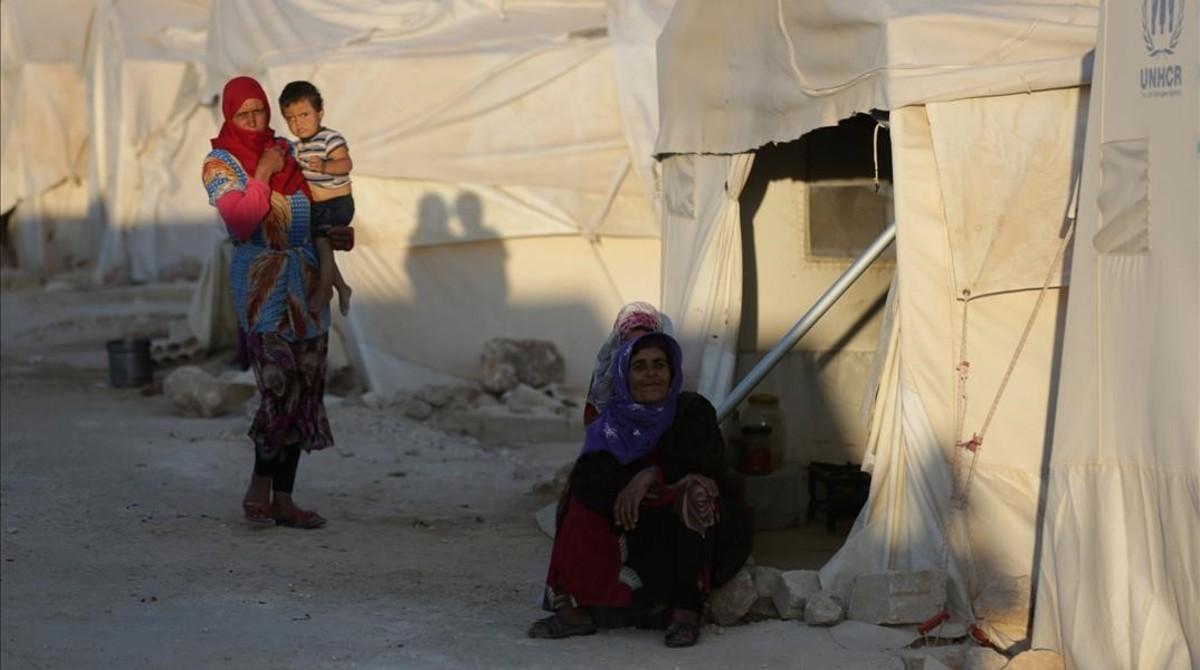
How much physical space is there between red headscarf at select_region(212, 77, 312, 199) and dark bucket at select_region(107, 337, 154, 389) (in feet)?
15.8

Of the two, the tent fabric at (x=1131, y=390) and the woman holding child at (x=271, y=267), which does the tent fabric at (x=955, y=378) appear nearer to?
the tent fabric at (x=1131, y=390)

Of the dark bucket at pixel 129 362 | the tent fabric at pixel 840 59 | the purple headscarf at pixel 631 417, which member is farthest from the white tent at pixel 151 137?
the purple headscarf at pixel 631 417

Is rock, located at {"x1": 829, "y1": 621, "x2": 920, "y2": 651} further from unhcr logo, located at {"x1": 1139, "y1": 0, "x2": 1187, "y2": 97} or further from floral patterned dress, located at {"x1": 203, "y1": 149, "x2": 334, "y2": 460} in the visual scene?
floral patterned dress, located at {"x1": 203, "y1": 149, "x2": 334, "y2": 460}

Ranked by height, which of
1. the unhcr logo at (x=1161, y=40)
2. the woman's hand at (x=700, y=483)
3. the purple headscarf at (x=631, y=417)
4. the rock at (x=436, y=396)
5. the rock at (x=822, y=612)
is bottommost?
the rock at (x=822, y=612)

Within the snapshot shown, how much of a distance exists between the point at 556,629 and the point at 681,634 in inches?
14.3

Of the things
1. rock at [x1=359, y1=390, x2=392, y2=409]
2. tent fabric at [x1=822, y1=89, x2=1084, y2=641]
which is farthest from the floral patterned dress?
rock at [x1=359, y1=390, x2=392, y2=409]

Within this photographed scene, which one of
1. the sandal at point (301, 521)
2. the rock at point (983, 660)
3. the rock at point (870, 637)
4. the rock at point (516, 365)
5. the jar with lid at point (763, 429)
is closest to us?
the rock at point (983, 660)

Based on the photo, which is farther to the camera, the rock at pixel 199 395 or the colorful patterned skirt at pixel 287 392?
the rock at pixel 199 395

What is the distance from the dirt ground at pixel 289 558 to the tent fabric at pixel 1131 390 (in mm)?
574

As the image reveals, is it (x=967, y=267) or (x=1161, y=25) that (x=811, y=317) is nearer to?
(x=967, y=267)

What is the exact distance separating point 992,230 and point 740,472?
2.11 meters

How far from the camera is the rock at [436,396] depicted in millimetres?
9359

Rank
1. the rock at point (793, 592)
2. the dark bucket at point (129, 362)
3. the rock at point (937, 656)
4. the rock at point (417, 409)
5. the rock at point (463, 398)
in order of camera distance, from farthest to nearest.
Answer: the dark bucket at point (129, 362) → the rock at point (463, 398) → the rock at point (417, 409) → the rock at point (793, 592) → the rock at point (937, 656)

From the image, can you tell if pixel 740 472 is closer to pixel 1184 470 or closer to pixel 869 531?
pixel 869 531
